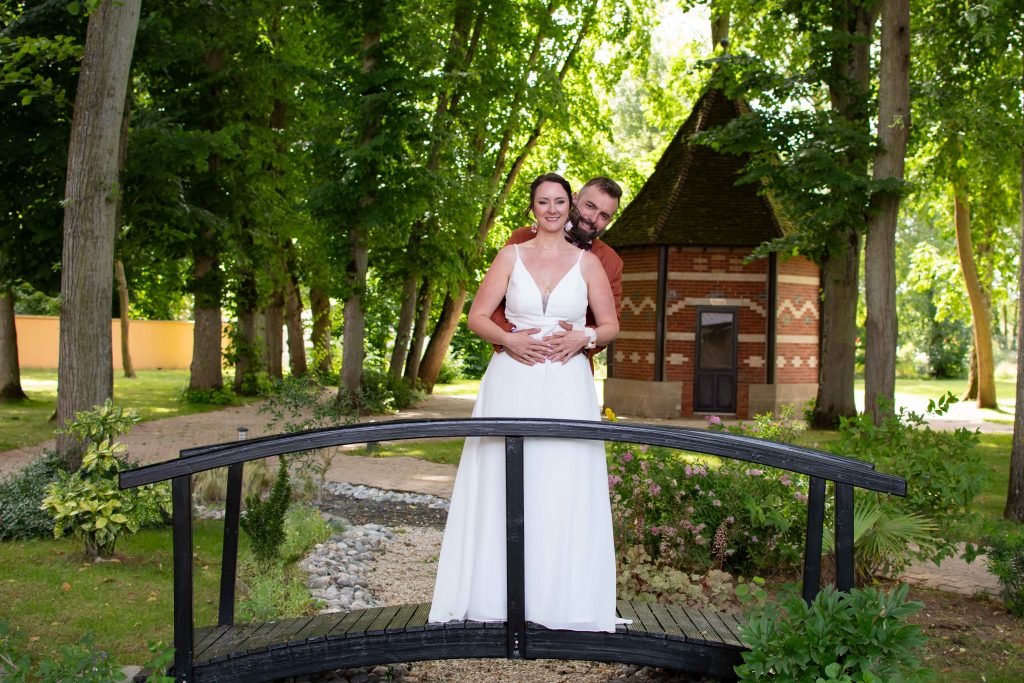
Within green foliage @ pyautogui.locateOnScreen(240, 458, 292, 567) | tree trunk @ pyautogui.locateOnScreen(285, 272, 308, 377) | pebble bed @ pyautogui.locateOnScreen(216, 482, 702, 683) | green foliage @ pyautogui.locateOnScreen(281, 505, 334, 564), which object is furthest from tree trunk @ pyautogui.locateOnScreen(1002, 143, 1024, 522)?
tree trunk @ pyautogui.locateOnScreen(285, 272, 308, 377)

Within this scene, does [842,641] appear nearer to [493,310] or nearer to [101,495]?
[493,310]

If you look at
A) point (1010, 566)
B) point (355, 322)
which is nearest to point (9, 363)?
point (355, 322)

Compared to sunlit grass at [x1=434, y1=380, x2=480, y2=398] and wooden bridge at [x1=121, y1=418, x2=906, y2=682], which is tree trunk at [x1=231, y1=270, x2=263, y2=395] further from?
wooden bridge at [x1=121, y1=418, x2=906, y2=682]

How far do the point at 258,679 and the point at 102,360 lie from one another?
5.56m

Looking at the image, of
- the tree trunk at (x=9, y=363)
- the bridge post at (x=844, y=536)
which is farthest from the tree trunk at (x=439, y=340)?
the bridge post at (x=844, y=536)

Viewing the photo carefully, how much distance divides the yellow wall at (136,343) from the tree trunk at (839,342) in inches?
1051

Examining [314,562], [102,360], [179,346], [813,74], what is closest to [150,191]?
[102,360]

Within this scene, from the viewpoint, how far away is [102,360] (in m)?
8.96

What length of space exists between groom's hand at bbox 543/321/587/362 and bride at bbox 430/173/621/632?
5 centimetres

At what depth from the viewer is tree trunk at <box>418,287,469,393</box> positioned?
86.9 ft

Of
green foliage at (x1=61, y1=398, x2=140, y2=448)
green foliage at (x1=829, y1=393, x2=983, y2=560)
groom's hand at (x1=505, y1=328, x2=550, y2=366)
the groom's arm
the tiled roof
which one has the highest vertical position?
the tiled roof

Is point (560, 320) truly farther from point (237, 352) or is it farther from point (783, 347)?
point (237, 352)

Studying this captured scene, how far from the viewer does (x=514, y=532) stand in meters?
4.14

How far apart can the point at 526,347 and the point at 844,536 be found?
60.8 inches
